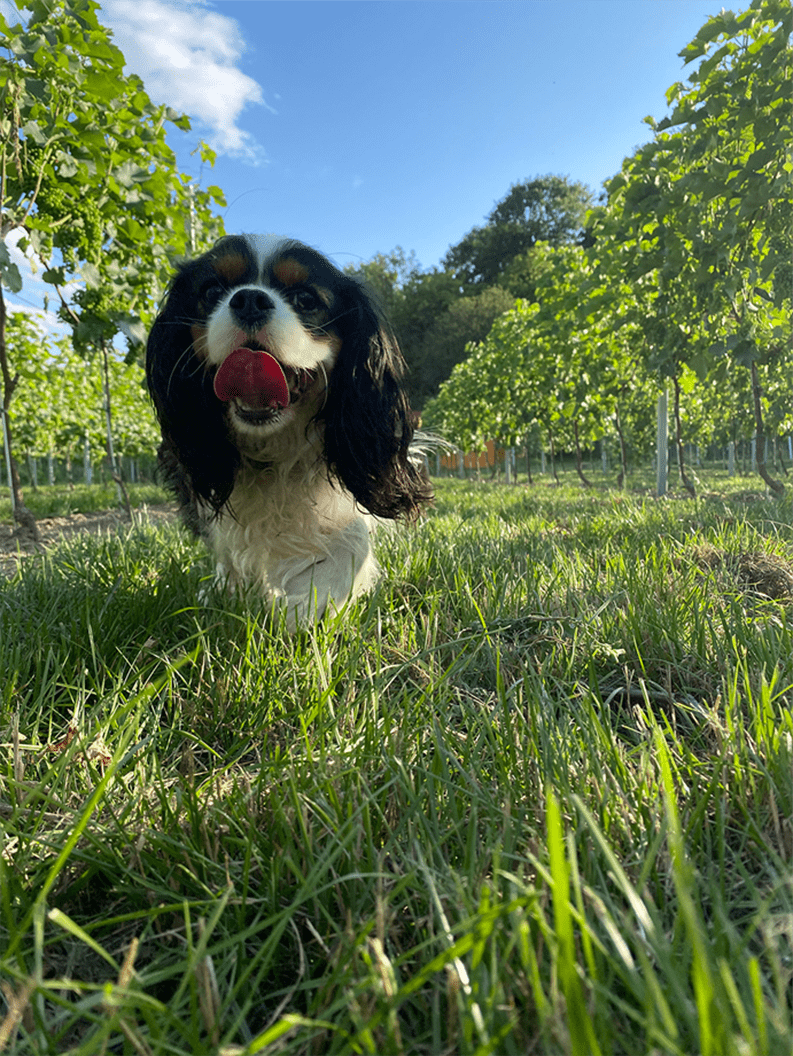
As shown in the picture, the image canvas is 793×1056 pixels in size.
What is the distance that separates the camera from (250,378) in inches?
73.0

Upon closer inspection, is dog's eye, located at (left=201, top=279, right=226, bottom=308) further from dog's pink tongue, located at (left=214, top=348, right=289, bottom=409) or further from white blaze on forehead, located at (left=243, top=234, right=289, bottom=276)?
dog's pink tongue, located at (left=214, top=348, right=289, bottom=409)

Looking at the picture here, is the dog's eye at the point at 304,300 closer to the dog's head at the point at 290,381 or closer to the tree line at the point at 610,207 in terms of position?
the dog's head at the point at 290,381

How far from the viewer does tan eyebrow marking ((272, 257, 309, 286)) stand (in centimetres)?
204

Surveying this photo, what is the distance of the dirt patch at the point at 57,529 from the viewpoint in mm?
3448

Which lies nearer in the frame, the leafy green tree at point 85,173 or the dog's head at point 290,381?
the dog's head at point 290,381

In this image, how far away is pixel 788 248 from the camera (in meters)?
4.48

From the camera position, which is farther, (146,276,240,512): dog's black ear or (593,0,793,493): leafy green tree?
(593,0,793,493): leafy green tree

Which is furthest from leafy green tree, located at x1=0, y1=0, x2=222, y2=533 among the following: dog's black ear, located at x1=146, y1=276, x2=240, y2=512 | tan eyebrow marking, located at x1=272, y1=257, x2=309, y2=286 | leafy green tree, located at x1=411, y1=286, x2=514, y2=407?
leafy green tree, located at x1=411, y1=286, x2=514, y2=407

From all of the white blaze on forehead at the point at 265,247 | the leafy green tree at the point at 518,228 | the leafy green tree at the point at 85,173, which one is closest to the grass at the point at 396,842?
the white blaze on forehead at the point at 265,247

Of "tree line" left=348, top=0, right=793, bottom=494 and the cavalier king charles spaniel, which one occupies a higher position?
"tree line" left=348, top=0, right=793, bottom=494

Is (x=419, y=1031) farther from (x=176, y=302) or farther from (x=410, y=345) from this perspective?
(x=410, y=345)

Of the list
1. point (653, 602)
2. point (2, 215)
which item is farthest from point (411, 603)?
point (2, 215)

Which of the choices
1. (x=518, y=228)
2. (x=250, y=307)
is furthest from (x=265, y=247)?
(x=518, y=228)

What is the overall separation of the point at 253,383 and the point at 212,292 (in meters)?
0.51
